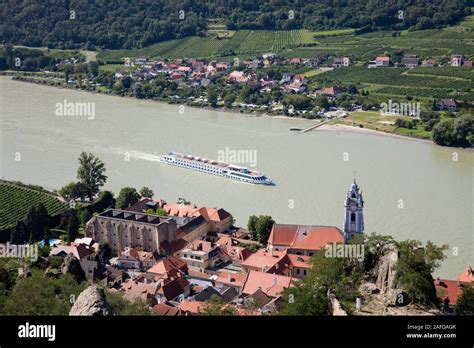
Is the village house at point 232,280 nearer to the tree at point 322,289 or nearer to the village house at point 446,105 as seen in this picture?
the tree at point 322,289

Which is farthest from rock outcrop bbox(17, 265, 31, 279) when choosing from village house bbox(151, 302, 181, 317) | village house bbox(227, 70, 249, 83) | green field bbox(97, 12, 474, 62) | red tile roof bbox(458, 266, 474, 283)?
green field bbox(97, 12, 474, 62)

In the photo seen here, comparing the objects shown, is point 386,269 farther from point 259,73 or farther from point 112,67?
point 112,67

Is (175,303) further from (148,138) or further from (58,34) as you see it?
(58,34)

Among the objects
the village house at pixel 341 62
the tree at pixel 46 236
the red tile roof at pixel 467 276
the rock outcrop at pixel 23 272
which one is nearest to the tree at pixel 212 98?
the village house at pixel 341 62

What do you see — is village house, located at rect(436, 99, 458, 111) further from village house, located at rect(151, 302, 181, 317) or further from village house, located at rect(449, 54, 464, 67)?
village house, located at rect(151, 302, 181, 317)

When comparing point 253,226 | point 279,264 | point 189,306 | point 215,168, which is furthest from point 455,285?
point 215,168
